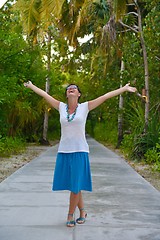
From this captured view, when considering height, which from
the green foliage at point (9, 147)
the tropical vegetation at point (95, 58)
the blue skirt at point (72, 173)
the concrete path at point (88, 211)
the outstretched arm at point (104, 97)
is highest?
the tropical vegetation at point (95, 58)

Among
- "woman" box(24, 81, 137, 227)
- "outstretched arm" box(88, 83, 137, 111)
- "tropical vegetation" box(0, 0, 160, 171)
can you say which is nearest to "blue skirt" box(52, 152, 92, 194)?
"woman" box(24, 81, 137, 227)

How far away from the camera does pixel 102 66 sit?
1096 inches

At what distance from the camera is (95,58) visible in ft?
91.9

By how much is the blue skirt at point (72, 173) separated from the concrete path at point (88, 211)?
1.69 feet

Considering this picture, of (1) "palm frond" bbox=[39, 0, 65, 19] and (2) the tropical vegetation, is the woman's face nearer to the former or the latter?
(2) the tropical vegetation

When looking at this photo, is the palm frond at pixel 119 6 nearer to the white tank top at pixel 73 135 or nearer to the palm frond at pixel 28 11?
the palm frond at pixel 28 11

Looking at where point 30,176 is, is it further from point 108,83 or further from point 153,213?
point 108,83

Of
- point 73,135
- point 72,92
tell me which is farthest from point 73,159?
point 72,92

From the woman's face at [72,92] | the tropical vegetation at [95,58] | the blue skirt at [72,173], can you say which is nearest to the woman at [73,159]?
the blue skirt at [72,173]

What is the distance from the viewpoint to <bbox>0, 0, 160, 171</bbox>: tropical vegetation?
15688mm

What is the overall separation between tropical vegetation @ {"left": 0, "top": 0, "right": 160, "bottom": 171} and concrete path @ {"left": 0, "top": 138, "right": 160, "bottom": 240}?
3.94m

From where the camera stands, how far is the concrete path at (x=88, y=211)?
209 inches

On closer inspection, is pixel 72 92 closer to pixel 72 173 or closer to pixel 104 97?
pixel 104 97

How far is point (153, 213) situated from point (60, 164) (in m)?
1.82
